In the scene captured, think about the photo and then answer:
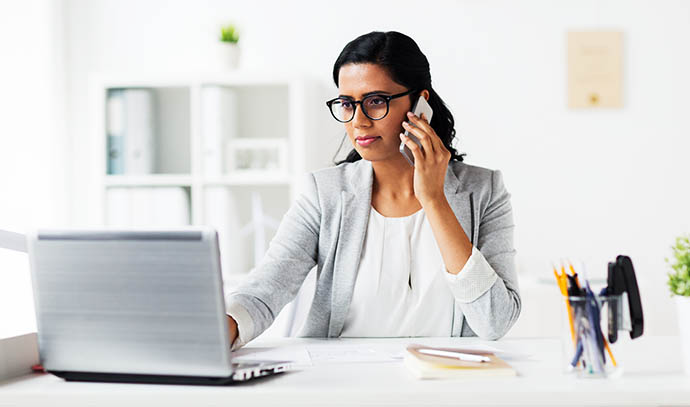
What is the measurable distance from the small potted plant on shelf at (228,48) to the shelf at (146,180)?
0.50 metres

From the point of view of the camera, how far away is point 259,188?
302 centimetres

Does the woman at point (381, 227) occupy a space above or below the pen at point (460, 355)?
above

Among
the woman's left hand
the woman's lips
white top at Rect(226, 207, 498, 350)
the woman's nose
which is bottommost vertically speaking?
white top at Rect(226, 207, 498, 350)

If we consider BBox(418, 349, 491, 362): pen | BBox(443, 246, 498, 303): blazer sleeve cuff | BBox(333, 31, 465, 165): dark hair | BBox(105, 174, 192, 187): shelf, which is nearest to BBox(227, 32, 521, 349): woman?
BBox(333, 31, 465, 165): dark hair

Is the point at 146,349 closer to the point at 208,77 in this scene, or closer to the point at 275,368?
the point at 275,368

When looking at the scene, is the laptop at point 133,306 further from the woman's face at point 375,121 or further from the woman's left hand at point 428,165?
the woman's face at point 375,121

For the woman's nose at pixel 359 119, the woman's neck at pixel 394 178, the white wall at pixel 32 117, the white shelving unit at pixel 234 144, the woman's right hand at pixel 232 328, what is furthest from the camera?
the white shelving unit at pixel 234 144

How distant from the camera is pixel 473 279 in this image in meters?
1.35

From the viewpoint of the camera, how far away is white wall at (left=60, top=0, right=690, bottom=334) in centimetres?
302

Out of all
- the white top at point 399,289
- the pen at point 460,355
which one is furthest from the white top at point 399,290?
the pen at point 460,355

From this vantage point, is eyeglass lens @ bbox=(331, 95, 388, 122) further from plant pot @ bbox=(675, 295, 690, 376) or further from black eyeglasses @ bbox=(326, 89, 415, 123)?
plant pot @ bbox=(675, 295, 690, 376)

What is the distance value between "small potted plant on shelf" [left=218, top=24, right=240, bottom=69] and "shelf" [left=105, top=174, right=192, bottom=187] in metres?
0.50

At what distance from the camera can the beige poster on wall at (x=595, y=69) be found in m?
3.02

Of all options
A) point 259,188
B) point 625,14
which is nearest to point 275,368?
point 259,188
